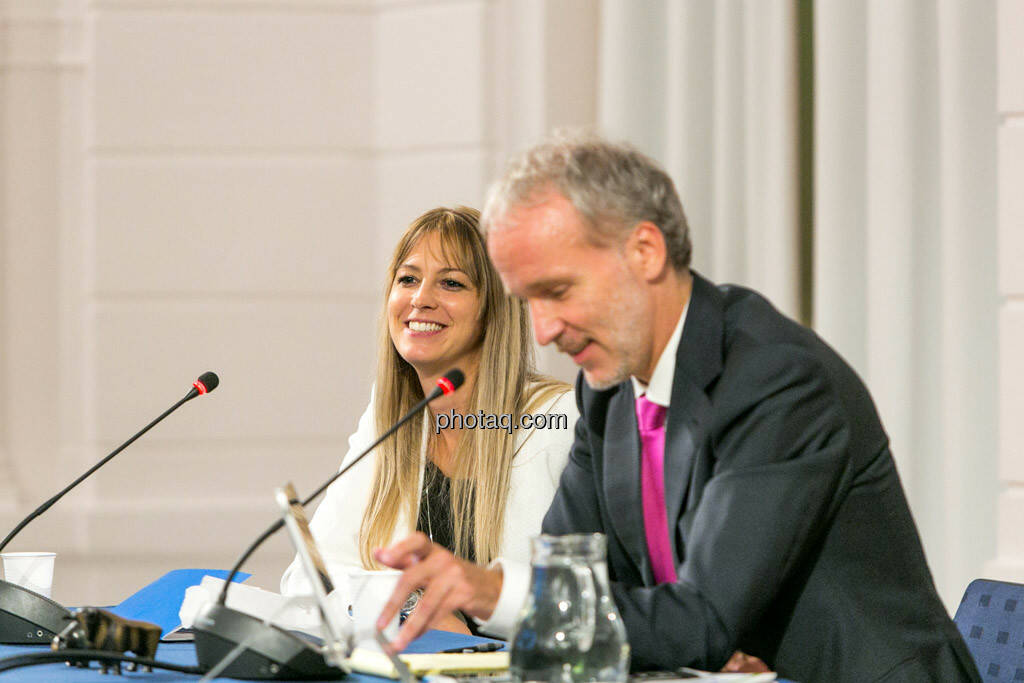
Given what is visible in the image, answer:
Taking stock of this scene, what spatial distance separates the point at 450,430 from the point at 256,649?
1436mm

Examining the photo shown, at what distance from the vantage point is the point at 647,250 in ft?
5.90

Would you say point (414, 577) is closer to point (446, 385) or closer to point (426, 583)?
point (426, 583)

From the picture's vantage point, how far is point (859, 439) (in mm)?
1800

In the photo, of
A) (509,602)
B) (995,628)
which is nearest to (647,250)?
(509,602)

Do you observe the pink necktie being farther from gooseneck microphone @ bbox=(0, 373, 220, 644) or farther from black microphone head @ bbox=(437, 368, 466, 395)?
gooseneck microphone @ bbox=(0, 373, 220, 644)

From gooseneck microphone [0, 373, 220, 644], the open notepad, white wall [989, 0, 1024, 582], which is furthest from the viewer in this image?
white wall [989, 0, 1024, 582]

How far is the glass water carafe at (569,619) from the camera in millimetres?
1331

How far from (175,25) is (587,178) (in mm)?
3014

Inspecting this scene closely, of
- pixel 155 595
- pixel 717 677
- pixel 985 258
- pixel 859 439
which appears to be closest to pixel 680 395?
pixel 859 439

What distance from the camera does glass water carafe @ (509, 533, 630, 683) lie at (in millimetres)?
1331

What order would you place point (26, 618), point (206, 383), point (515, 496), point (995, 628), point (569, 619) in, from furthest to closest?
point (515, 496) < point (206, 383) < point (995, 628) < point (26, 618) < point (569, 619)

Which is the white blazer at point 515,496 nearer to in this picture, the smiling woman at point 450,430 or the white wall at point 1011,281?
the smiling woman at point 450,430

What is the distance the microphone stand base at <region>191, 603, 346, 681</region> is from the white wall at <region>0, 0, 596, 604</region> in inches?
108

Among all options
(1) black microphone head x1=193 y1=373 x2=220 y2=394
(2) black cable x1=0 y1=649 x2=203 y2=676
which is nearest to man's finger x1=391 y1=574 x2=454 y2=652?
(2) black cable x1=0 y1=649 x2=203 y2=676
